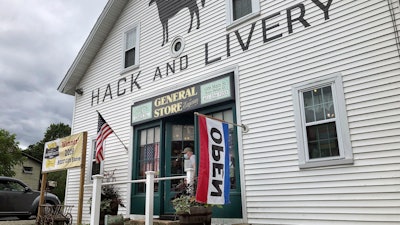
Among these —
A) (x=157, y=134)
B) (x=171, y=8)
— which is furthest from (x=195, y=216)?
(x=171, y=8)

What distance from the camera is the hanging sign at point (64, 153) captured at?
9.31 meters

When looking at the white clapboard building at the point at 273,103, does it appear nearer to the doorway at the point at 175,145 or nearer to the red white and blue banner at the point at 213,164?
the doorway at the point at 175,145

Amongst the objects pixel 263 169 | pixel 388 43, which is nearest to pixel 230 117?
pixel 263 169

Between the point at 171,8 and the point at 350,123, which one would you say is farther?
the point at 171,8

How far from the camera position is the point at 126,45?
1081 cm

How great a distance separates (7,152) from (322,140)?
22487mm

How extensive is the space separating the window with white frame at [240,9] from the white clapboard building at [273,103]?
0.09 feet

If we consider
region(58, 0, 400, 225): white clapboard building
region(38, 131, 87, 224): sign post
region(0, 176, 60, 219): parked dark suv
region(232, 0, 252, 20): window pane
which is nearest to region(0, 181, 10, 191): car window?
region(0, 176, 60, 219): parked dark suv

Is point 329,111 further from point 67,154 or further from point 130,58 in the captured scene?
point 67,154

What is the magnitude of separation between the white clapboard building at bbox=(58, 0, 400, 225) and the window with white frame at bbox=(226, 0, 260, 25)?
0.09 feet

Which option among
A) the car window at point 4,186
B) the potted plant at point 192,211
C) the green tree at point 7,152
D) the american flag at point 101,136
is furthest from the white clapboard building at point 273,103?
the green tree at point 7,152

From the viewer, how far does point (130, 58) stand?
10.5 metres

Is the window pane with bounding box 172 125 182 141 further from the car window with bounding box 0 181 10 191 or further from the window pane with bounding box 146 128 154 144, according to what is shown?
the car window with bounding box 0 181 10 191

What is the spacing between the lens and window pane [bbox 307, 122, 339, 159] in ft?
18.6
